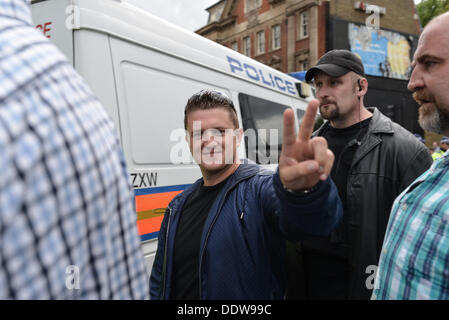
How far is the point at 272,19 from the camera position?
75.8 feet

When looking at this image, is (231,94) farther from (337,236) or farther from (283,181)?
(283,181)

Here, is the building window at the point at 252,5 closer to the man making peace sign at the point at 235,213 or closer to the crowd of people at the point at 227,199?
the crowd of people at the point at 227,199

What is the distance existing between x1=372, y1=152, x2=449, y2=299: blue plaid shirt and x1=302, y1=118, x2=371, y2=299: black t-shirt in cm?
79

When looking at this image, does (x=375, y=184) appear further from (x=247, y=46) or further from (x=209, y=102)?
(x=247, y=46)

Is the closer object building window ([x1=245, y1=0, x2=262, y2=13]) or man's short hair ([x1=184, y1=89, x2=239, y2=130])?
man's short hair ([x1=184, y1=89, x2=239, y2=130])

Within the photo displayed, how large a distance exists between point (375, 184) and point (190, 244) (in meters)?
1.21

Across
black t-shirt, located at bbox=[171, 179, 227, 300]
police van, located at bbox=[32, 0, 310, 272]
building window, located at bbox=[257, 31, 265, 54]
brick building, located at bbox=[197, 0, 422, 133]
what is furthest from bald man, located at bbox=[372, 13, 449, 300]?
building window, located at bbox=[257, 31, 265, 54]

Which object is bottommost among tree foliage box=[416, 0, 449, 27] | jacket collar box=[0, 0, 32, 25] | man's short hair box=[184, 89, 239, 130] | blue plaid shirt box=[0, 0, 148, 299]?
blue plaid shirt box=[0, 0, 148, 299]

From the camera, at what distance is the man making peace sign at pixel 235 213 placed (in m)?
1.09

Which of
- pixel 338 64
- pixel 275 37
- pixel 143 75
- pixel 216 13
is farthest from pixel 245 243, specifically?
pixel 216 13

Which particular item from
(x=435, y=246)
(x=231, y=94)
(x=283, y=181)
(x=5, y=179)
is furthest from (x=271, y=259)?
(x=231, y=94)

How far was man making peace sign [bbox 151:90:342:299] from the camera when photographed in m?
1.09

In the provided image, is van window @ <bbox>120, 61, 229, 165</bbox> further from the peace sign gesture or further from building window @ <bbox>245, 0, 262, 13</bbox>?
building window @ <bbox>245, 0, 262, 13</bbox>
